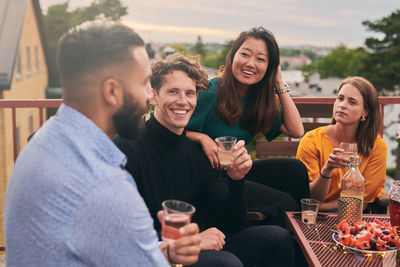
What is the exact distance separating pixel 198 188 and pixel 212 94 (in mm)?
678

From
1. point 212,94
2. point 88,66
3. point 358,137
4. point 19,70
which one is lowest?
point 19,70

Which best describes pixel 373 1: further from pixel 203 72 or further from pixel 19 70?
pixel 203 72

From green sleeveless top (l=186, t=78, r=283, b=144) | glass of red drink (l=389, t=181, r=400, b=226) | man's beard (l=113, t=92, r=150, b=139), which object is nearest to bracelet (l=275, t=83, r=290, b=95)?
green sleeveless top (l=186, t=78, r=283, b=144)

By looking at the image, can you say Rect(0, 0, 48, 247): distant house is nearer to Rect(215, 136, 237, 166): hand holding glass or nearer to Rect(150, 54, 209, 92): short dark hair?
Rect(150, 54, 209, 92): short dark hair

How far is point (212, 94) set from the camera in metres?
2.61

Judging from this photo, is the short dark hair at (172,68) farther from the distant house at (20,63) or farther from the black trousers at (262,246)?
the distant house at (20,63)

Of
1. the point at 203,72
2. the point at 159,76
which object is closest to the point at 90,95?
the point at 159,76

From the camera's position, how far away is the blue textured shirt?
0.92 metres

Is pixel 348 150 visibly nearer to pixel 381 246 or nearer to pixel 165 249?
pixel 381 246

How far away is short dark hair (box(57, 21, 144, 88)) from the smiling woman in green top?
1.43 m

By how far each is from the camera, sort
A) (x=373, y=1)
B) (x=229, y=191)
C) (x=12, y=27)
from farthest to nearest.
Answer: (x=373, y=1) → (x=12, y=27) → (x=229, y=191)

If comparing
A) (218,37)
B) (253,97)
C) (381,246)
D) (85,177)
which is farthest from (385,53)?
(85,177)

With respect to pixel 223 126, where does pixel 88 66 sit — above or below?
above

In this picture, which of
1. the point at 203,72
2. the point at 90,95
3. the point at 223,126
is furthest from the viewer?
the point at 223,126
